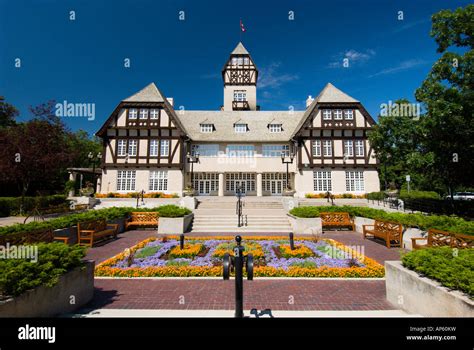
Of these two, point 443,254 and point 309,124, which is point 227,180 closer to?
point 309,124

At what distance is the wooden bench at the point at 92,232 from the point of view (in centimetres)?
1039

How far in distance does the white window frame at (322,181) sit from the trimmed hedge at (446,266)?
20688 mm

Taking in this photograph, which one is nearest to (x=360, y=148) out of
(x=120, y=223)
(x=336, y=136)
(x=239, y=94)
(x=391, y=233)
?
(x=336, y=136)

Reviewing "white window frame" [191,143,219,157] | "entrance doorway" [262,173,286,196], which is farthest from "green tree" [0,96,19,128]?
"entrance doorway" [262,173,286,196]

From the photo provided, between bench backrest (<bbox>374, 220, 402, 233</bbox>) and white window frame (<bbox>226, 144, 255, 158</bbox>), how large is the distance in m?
17.8

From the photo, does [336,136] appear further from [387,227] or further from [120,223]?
[120,223]

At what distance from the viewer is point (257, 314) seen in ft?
14.2

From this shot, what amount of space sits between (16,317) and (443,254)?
8218 mm

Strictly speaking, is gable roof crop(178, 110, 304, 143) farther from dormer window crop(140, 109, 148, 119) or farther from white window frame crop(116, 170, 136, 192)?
white window frame crop(116, 170, 136, 192)

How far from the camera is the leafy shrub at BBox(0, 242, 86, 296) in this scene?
3.57 meters

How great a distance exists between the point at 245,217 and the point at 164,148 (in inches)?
573

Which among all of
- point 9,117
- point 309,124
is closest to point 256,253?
point 309,124

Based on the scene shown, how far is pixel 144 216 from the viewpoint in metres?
15.2
